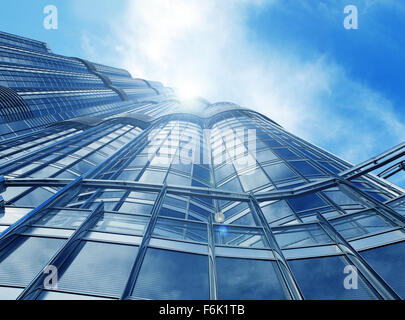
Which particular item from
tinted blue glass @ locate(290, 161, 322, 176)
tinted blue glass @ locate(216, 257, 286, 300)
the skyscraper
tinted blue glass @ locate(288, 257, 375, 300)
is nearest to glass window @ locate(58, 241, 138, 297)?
the skyscraper

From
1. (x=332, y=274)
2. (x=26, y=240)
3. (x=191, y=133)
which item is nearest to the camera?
(x=332, y=274)

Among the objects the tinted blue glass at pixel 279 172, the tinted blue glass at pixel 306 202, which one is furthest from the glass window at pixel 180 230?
the tinted blue glass at pixel 279 172

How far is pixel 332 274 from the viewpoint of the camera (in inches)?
274

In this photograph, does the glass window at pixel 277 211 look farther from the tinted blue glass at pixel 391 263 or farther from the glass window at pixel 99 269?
the glass window at pixel 99 269

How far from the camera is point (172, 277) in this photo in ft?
21.5

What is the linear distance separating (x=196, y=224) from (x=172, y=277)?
10.1ft

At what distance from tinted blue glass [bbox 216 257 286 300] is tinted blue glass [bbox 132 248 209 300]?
0.50 metres

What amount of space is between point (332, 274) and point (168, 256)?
509cm

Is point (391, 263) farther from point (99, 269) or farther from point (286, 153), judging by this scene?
point (286, 153)

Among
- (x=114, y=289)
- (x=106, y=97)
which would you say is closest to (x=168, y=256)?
(x=114, y=289)

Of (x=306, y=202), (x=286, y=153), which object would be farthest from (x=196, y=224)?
(x=286, y=153)

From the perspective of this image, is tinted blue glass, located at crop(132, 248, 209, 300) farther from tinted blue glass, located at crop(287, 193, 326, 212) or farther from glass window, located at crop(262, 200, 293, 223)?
tinted blue glass, located at crop(287, 193, 326, 212)

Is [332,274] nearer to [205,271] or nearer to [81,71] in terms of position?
[205,271]

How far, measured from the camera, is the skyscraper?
636 centimetres
